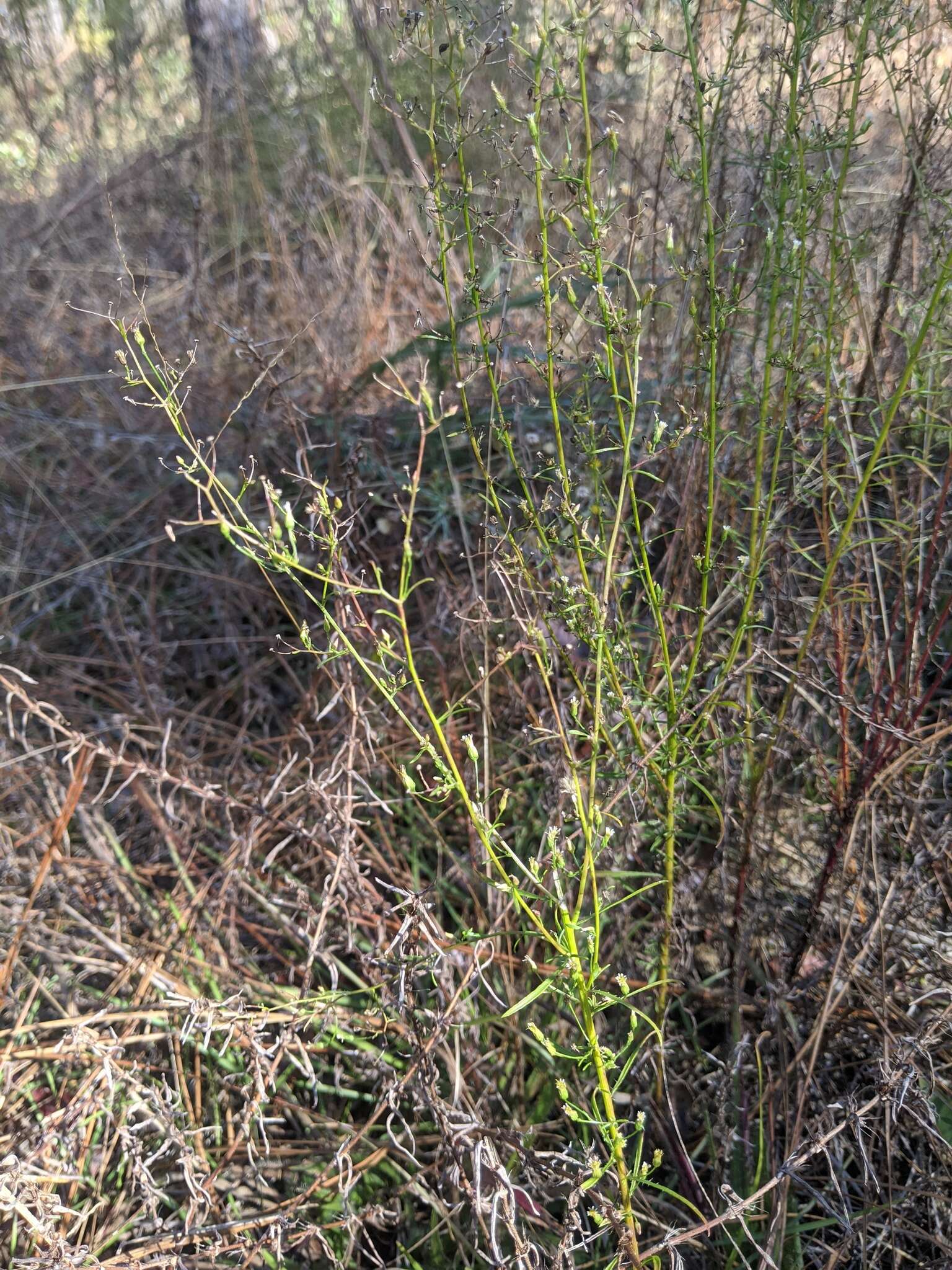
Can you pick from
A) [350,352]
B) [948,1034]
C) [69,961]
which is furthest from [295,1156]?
[350,352]

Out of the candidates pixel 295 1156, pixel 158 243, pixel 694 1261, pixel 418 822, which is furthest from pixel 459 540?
pixel 158 243

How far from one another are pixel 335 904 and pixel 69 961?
26.1 inches

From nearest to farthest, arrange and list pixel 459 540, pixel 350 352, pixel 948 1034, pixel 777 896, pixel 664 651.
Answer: pixel 664 651 → pixel 948 1034 → pixel 777 896 → pixel 459 540 → pixel 350 352

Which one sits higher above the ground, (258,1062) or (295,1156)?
(258,1062)

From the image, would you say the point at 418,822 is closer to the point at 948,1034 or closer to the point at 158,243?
the point at 948,1034

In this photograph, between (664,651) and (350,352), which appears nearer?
(664,651)

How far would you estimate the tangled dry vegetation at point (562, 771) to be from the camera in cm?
122

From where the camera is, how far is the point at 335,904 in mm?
1662

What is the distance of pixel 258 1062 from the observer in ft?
4.65

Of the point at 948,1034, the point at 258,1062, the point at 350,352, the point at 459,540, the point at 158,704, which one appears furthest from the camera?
the point at 350,352

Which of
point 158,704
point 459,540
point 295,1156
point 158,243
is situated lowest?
point 295,1156

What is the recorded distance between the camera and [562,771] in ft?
5.54

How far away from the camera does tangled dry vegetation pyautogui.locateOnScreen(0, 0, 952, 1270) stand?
4.00ft

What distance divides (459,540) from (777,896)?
3.78 feet
